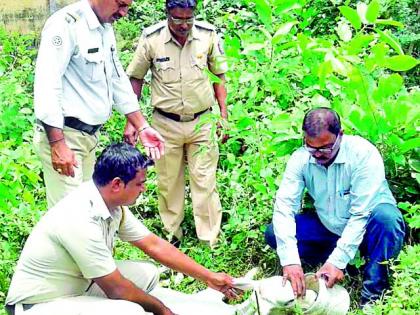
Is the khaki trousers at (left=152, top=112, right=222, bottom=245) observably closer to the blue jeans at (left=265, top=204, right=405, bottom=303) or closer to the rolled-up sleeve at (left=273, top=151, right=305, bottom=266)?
the rolled-up sleeve at (left=273, top=151, right=305, bottom=266)

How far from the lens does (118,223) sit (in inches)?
126

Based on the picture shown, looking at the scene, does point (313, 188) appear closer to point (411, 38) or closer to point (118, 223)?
point (118, 223)

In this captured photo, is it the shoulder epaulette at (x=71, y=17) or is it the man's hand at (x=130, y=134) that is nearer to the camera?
the shoulder epaulette at (x=71, y=17)

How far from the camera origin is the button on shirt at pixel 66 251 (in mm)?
2881

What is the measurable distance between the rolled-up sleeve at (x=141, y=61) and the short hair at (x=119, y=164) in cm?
141

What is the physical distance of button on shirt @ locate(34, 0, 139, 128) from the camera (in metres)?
3.34

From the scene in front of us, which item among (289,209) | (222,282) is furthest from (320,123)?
(222,282)

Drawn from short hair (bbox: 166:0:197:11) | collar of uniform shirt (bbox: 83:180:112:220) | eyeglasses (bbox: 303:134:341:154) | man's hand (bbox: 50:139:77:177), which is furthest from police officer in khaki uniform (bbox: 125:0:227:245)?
collar of uniform shirt (bbox: 83:180:112:220)

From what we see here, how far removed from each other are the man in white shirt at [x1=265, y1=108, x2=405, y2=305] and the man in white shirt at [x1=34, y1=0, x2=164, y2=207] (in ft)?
3.57

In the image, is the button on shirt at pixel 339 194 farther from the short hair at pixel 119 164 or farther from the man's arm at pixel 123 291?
the short hair at pixel 119 164

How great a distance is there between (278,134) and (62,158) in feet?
4.36

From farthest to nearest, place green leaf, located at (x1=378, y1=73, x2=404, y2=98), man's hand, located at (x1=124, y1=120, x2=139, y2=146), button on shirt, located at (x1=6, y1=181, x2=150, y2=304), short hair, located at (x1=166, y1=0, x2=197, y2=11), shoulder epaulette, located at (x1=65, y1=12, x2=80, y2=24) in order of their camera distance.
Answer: man's hand, located at (x1=124, y1=120, x2=139, y2=146), short hair, located at (x1=166, y1=0, x2=197, y2=11), green leaf, located at (x1=378, y1=73, x2=404, y2=98), shoulder epaulette, located at (x1=65, y1=12, x2=80, y2=24), button on shirt, located at (x1=6, y1=181, x2=150, y2=304)

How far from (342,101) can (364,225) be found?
917 mm

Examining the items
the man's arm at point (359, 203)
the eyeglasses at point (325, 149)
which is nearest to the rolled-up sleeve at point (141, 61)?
the eyeglasses at point (325, 149)
